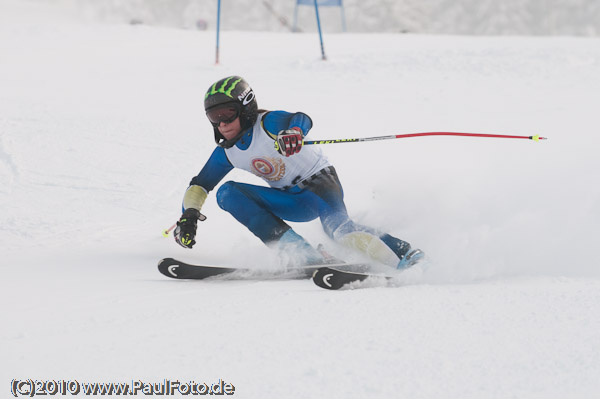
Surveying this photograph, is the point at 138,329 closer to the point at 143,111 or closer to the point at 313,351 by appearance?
the point at 313,351

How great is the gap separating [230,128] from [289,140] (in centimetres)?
44

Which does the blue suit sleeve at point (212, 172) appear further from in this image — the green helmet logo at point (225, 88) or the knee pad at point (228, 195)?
the green helmet logo at point (225, 88)

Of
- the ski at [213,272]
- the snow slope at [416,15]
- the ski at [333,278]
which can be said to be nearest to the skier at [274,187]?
the ski at [213,272]

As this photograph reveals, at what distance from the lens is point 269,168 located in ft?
13.2

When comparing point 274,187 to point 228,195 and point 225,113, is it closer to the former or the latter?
point 228,195

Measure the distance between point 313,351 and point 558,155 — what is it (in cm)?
525

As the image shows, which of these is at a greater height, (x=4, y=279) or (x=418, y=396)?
(x=418, y=396)

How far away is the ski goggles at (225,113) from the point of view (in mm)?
3803

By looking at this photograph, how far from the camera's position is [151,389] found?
2025mm

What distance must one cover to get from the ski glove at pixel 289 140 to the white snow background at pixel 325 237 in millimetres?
659

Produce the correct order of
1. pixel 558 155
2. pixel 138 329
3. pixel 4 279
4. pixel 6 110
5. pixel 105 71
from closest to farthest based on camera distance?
pixel 138 329 → pixel 4 279 → pixel 558 155 → pixel 6 110 → pixel 105 71

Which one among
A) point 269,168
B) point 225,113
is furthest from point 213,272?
point 225,113

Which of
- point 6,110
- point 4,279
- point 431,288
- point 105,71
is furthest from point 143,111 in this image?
point 431,288

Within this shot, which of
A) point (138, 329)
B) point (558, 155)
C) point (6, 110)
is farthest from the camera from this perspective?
point (6, 110)
